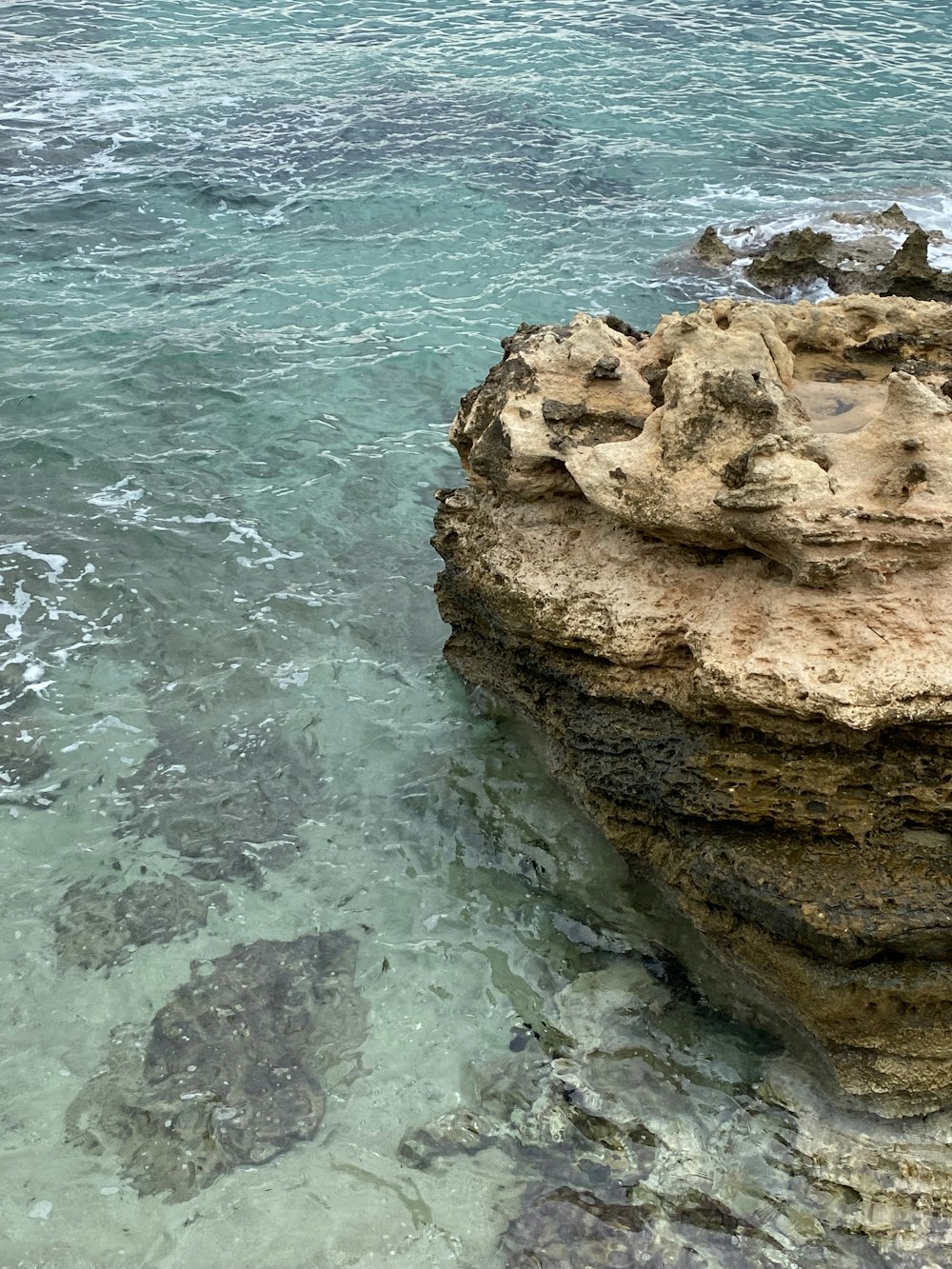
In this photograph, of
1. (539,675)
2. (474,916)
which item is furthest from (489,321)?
(474,916)

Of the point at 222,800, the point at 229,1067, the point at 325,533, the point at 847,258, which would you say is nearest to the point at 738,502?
the point at 229,1067

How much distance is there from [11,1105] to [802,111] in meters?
17.5

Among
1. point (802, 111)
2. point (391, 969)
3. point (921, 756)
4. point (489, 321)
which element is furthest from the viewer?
point (802, 111)

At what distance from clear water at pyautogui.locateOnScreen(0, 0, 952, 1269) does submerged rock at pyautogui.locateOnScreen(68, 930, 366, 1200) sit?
0.33 ft

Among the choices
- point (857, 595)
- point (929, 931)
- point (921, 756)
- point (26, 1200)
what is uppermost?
point (857, 595)

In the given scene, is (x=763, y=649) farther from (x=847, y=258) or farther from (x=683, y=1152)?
(x=847, y=258)

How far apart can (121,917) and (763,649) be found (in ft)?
11.4

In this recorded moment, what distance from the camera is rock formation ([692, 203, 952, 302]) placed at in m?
11.8

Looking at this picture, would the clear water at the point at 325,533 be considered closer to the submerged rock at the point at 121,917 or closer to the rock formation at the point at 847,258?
the submerged rock at the point at 121,917

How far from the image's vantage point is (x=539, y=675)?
5.97m

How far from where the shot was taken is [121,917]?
587 centimetres

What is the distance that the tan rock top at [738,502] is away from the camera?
459 centimetres

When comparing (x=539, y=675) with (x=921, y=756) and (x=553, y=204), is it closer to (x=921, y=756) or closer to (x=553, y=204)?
(x=921, y=756)

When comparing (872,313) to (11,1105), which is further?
(872,313)
